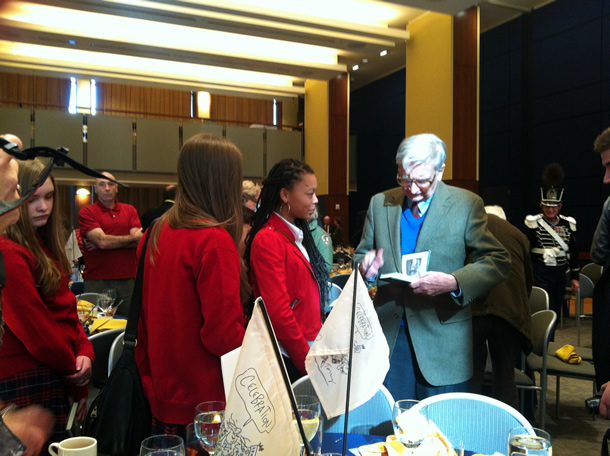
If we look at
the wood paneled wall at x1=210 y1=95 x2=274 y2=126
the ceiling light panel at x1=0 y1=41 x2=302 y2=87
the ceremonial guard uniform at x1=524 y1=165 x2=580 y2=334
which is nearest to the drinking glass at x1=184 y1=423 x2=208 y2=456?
the ceremonial guard uniform at x1=524 y1=165 x2=580 y2=334

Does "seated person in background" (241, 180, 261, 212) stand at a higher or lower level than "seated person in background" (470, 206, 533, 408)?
higher

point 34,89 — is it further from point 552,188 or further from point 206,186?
point 206,186

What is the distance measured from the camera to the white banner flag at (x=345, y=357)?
4.56 ft

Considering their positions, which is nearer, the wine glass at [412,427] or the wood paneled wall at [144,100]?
the wine glass at [412,427]

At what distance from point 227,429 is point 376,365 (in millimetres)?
530

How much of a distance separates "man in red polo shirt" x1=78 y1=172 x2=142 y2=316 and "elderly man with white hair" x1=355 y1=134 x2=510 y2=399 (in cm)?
356

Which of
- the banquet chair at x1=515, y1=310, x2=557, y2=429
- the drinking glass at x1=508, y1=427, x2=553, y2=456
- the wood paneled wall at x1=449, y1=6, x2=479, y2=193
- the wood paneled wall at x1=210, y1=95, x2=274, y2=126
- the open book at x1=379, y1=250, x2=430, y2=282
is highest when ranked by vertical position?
the wood paneled wall at x1=210, y1=95, x2=274, y2=126

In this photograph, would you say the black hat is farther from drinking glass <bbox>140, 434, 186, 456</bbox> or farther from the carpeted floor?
drinking glass <bbox>140, 434, 186, 456</bbox>

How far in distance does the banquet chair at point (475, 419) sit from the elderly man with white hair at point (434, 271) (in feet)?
1.10

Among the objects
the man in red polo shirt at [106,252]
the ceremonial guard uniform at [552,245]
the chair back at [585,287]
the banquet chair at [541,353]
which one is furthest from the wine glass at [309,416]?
the chair back at [585,287]

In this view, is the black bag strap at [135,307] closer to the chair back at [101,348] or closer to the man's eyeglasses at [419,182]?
the man's eyeglasses at [419,182]

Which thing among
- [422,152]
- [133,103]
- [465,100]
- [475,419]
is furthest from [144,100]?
[475,419]

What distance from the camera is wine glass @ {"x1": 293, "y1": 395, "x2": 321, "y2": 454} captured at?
4.36 ft

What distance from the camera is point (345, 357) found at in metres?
1.41
